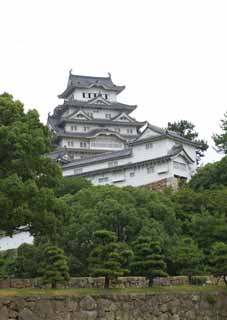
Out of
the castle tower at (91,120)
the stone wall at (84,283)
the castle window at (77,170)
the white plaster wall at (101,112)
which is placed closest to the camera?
the stone wall at (84,283)

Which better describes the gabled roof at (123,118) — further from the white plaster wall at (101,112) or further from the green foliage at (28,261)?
the green foliage at (28,261)

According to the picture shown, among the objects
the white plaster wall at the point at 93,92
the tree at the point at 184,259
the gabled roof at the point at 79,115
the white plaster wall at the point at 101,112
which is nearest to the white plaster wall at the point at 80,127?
the gabled roof at the point at 79,115

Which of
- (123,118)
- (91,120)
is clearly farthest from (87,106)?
(123,118)

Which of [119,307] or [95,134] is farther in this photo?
[95,134]

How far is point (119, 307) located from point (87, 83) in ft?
179

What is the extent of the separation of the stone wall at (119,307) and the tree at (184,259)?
98.6 inches

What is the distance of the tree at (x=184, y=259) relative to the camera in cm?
2416

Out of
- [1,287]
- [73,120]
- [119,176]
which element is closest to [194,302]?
[1,287]

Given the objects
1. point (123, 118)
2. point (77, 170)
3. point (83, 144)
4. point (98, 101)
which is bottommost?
point (77, 170)

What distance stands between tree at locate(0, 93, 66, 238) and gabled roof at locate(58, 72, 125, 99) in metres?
50.3

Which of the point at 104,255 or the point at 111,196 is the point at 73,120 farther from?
the point at 104,255

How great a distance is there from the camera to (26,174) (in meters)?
20.3

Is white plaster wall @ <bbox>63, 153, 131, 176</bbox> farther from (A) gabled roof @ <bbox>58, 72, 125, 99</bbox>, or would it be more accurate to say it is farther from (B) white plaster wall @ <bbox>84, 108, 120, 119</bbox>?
(A) gabled roof @ <bbox>58, 72, 125, 99</bbox>

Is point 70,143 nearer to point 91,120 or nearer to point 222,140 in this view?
point 91,120
